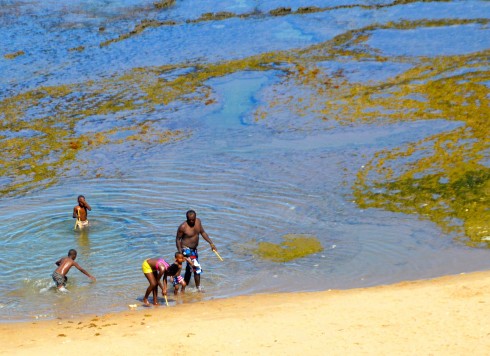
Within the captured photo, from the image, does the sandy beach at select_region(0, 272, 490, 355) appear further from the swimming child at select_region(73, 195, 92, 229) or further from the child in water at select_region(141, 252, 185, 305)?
the swimming child at select_region(73, 195, 92, 229)

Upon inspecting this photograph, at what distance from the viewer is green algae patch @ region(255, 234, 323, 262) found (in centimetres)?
1642

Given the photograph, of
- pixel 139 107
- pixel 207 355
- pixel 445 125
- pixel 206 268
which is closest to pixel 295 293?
pixel 206 268

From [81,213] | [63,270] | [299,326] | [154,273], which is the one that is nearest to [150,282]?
[154,273]

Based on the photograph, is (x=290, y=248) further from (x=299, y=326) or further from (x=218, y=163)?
(x=218, y=163)

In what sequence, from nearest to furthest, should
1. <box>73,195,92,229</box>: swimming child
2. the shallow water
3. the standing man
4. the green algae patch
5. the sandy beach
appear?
the sandy beach < the standing man < the shallow water < the green algae patch < <box>73,195,92,229</box>: swimming child

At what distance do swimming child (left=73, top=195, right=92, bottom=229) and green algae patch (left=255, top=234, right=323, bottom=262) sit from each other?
3989mm

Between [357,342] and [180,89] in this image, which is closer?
[357,342]

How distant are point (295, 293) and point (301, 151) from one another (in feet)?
24.9

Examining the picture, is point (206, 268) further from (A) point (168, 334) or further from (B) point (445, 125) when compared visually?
(B) point (445, 125)

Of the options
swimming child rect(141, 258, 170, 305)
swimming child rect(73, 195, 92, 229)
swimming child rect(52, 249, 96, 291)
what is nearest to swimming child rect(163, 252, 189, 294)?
swimming child rect(141, 258, 170, 305)

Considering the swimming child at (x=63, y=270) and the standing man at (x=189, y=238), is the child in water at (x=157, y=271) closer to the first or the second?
the standing man at (x=189, y=238)

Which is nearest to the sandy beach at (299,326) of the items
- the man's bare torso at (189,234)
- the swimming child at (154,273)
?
the swimming child at (154,273)

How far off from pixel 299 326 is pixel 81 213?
716 centimetres

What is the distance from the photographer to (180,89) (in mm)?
27094
